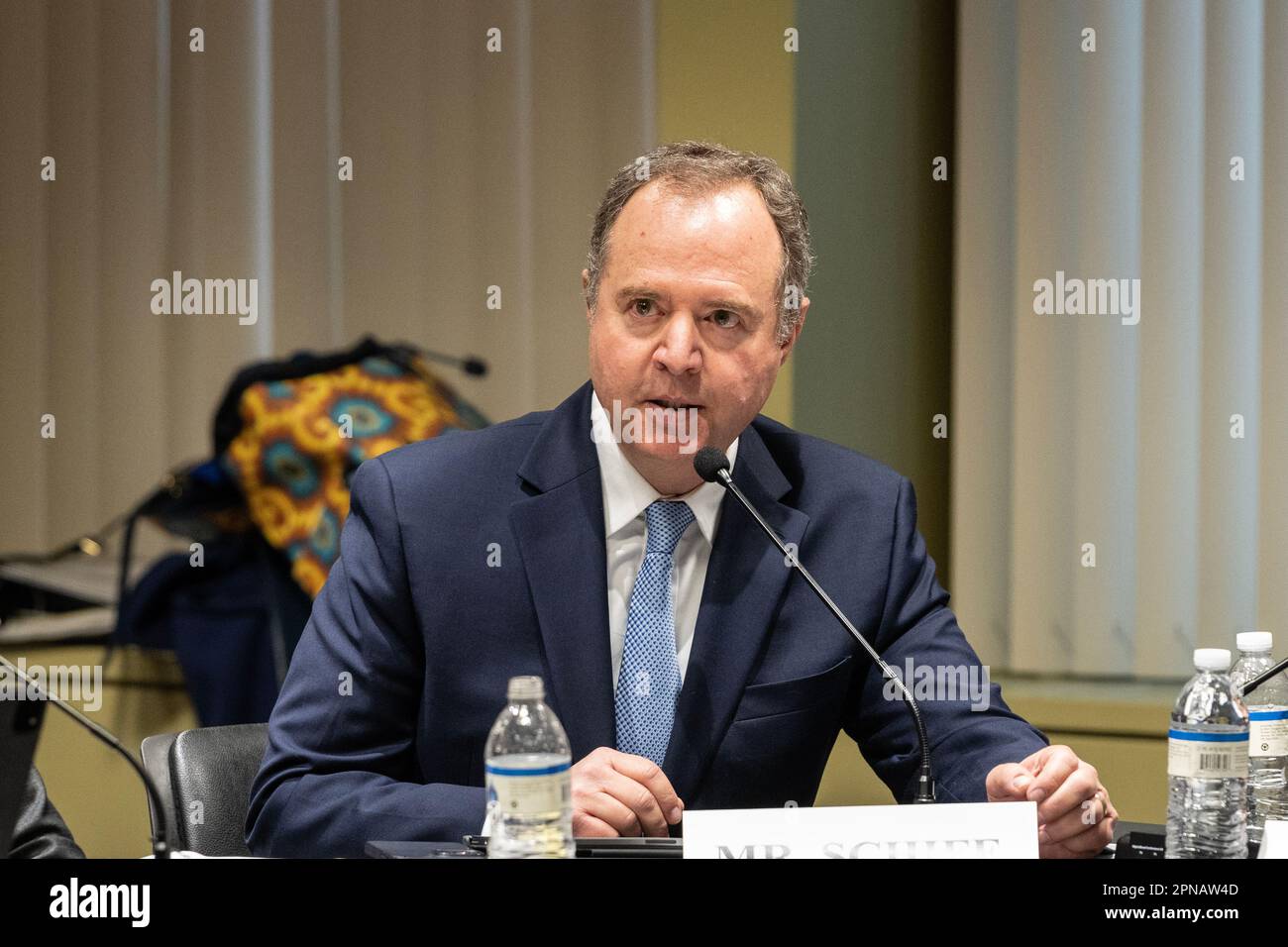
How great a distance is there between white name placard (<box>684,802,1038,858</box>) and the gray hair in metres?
0.79

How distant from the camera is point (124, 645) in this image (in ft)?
11.5

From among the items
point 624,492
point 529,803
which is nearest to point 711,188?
point 624,492

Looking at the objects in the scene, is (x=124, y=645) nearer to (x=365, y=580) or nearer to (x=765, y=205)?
(x=365, y=580)

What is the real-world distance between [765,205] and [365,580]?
704mm

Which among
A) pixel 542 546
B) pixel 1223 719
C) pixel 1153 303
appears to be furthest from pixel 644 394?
pixel 1153 303

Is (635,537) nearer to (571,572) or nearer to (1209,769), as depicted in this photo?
(571,572)

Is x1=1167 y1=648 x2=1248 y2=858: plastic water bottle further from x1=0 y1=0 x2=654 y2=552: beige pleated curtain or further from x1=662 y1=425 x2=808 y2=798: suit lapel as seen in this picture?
x1=0 y1=0 x2=654 y2=552: beige pleated curtain

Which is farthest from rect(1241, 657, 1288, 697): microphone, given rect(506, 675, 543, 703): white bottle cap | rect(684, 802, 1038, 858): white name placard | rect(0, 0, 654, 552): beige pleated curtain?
rect(0, 0, 654, 552): beige pleated curtain

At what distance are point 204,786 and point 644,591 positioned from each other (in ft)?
2.25

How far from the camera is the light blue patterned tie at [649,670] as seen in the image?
5.53ft

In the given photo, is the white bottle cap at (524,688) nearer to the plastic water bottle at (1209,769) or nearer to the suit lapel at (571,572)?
the suit lapel at (571,572)

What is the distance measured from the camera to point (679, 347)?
1665 mm

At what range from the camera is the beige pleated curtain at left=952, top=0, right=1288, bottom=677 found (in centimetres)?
293

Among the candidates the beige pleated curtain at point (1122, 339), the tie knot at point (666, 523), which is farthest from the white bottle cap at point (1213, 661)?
the beige pleated curtain at point (1122, 339)
